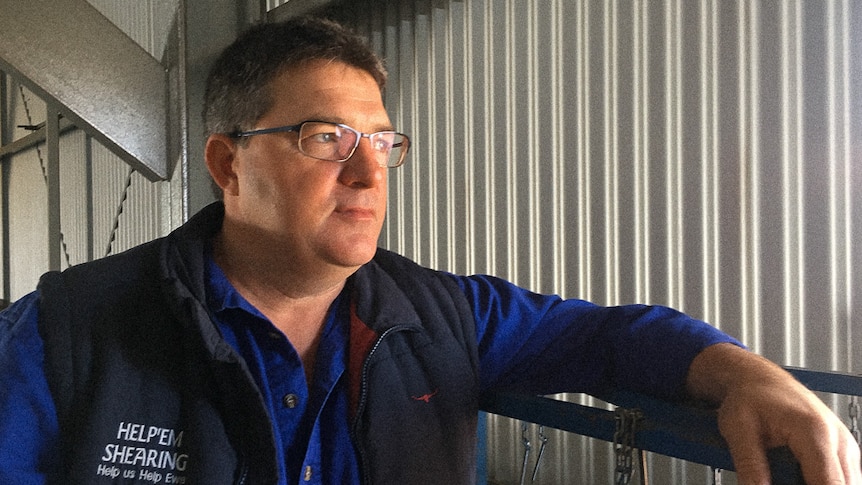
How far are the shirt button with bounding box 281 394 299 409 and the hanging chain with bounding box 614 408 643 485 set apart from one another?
71 centimetres

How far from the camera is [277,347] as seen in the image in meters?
1.77

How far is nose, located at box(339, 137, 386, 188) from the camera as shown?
5.95 ft

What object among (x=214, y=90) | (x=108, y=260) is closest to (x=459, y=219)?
(x=214, y=90)

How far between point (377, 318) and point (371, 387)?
173mm

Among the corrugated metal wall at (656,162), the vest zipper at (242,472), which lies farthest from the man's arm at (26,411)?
the corrugated metal wall at (656,162)

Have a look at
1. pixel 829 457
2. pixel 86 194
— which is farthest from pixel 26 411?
pixel 86 194

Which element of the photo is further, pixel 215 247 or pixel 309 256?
pixel 215 247

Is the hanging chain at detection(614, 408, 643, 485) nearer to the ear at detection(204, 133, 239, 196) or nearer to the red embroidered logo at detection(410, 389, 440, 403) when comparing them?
the red embroidered logo at detection(410, 389, 440, 403)

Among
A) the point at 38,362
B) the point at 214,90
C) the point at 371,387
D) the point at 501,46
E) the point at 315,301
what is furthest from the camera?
the point at 501,46

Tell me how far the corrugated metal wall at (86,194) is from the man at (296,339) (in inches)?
82.5

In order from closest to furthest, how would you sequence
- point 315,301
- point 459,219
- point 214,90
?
1. point 315,301
2. point 214,90
3. point 459,219

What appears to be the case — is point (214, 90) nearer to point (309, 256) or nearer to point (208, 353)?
point (309, 256)

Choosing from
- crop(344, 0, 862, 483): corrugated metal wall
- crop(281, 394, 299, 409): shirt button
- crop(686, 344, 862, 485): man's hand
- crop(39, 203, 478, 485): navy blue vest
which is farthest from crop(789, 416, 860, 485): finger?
crop(344, 0, 862, 483): corrugated metal wall

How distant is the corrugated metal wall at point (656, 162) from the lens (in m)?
3.11
